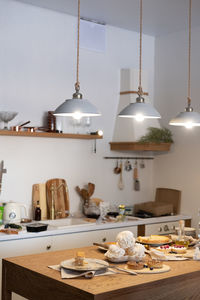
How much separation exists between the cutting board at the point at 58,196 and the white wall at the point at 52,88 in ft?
0.28

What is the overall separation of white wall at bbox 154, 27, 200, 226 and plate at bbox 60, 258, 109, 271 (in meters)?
2.70

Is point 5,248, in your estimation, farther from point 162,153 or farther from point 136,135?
point 162,153

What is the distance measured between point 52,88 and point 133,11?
1165 mm

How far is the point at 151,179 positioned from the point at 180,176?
1.49ft

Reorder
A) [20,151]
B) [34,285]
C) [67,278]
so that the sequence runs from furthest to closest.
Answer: [20,151], [34,285], [67,278]

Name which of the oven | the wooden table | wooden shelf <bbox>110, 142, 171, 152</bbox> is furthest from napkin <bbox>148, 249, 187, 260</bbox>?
wooden shelf <bbox>110, 142, 171, 152</bbox>

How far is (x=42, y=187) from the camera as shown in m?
4.83

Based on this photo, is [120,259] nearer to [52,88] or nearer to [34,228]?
[34,228]

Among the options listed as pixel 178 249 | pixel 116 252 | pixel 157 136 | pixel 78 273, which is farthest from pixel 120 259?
pixel 157 136

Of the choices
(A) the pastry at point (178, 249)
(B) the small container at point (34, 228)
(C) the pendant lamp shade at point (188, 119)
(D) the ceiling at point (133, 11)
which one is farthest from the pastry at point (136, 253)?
(D) the ceiling at point (133, 11)

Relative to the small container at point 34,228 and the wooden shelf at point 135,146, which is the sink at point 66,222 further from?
the wooden shelf at point 135,146

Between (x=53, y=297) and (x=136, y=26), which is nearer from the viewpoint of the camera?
(x=53, y=297)

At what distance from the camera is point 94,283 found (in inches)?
98.1

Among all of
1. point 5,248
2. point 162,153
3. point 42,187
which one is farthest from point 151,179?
point 5,248
